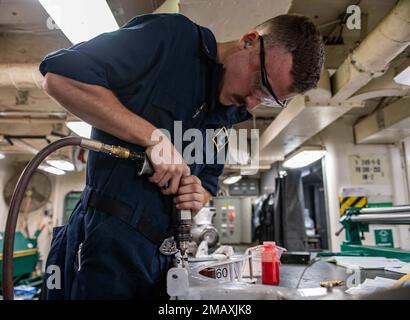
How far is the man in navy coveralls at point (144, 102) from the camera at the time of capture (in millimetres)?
667

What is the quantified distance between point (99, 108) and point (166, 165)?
0.64ft

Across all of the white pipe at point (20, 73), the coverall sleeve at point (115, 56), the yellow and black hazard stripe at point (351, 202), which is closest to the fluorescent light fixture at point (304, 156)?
the yellow and black hazard stripe at point (351, 202)

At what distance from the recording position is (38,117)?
4.26m

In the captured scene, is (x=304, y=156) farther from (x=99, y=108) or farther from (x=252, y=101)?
(x=99, y=108)

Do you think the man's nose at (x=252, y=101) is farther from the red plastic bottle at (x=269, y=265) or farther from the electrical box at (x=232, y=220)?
the electrical box at (x=232, y=220)

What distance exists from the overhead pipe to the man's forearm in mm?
1773

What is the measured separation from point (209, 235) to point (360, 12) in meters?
2.48

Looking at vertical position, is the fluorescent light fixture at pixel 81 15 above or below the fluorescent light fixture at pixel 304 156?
above

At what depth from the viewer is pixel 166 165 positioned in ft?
2.28

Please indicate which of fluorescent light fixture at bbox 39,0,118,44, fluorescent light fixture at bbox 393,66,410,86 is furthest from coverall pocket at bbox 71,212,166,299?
fluorescent light fixture at bbox 393,66,410,86

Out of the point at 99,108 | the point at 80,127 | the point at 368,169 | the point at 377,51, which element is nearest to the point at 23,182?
the point at 99,108

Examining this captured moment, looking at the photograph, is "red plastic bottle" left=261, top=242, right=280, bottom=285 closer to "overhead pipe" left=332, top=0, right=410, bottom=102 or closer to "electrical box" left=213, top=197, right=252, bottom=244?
"overhead pipe" left=332, top=0, right=410, bottom=102
